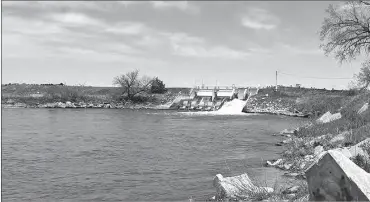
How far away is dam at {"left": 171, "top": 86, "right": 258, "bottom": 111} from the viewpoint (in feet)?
250

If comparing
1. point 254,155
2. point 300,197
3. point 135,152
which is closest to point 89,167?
point 135,152

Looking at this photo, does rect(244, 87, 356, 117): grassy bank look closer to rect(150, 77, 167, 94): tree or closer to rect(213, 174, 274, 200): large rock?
rect(150, 77, 167, 94): tree

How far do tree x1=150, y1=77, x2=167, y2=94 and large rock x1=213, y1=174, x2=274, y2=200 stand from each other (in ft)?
240

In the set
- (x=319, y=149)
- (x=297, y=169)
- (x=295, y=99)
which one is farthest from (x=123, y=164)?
(x=295, y=99)

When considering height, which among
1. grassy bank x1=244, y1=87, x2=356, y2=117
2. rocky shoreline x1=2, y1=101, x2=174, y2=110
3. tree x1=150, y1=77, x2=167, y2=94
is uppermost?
tree x1=150, y1=77, x2=167, y2=94

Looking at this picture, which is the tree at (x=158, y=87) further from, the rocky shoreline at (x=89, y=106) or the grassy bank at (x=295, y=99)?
the grassy bank at (x=295, y=99)

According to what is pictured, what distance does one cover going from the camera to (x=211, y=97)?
78.8 meters

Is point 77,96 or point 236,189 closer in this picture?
point 236,189

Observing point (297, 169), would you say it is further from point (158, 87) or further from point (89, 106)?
point (158, 87)

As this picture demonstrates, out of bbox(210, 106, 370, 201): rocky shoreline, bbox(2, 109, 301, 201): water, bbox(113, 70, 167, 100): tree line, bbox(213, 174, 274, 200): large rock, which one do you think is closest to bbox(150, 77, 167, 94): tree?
bbox(113, 70, 167, 100): tree line

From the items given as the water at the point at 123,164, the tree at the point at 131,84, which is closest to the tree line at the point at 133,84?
the tree at the point at 131,84

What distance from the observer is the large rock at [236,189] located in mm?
9391

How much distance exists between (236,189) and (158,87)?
75175mm

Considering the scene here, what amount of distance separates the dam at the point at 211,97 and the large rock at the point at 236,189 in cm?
6331
